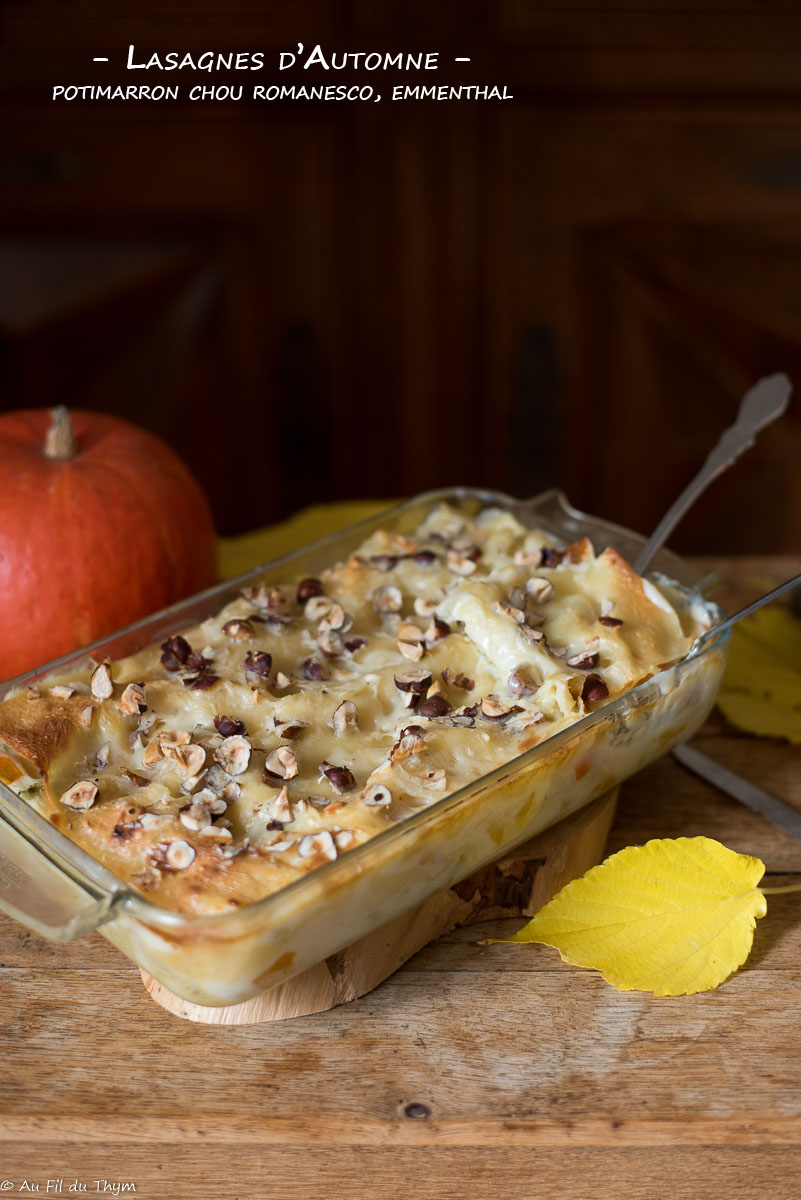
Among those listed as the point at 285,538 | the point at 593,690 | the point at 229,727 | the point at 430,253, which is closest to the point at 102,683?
the point at 229,727

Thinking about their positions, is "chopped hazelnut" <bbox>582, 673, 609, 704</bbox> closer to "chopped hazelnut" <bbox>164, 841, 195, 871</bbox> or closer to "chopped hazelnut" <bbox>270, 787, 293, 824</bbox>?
"chopped hazelnut" <bbox>270, 787, 293, 824</bbox>

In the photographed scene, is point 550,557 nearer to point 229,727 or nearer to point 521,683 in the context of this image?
point 521,683

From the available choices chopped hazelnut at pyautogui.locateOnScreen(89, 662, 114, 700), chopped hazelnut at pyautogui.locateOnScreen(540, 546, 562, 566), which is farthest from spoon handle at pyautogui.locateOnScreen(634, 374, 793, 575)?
chopped hazelnut at pyautogui.locateOnScreen(89, 662, 114, 700)

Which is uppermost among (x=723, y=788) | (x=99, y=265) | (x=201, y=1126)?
(x=99, y=265)

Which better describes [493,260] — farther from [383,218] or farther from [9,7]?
[9,7]

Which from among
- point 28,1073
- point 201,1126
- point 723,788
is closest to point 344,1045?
point 201,1126

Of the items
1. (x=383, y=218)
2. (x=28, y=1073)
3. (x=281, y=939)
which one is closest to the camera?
(x=281, y=939)
